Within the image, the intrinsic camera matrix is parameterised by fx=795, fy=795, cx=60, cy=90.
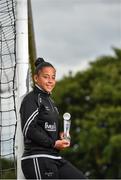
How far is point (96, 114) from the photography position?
52.1m

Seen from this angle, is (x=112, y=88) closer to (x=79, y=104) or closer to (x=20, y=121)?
(x=79, y=104)

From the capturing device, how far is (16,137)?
7254mm

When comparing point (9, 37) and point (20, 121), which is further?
point (9, 37)

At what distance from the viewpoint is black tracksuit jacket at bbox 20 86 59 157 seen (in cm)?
657

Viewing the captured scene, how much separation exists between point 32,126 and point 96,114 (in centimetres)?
4561

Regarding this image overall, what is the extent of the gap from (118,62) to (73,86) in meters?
3.60

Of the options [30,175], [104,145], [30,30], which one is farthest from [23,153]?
[104,145]

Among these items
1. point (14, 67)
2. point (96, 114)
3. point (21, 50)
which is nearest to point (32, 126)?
point (21, 50)

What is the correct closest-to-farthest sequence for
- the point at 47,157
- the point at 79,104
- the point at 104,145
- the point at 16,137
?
1. the point at 47,157
2. the point at 16,137
3. the point at 104,145
4. the point at 79,104

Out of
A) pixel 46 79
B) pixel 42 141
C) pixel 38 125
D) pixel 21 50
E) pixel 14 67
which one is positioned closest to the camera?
pixel 42 141

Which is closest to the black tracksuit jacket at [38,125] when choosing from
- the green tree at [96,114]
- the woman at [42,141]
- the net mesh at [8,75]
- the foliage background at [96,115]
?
the woman at [42,141]

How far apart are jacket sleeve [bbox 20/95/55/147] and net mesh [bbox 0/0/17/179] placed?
763 mm

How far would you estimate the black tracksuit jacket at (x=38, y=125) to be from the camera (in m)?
6.57

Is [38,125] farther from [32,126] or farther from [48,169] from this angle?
[48,169]
